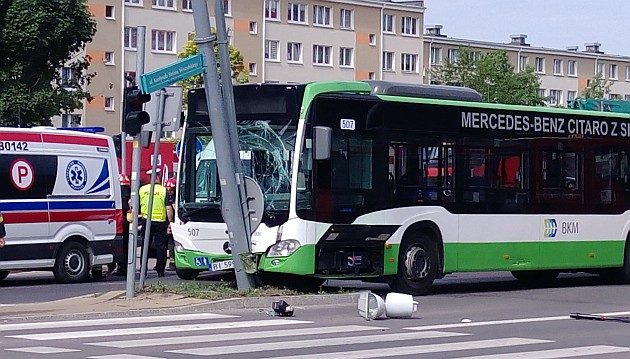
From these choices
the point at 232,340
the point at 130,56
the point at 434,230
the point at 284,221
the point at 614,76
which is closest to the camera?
the point at 232,340

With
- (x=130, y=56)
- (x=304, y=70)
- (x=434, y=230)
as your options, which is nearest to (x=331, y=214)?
(x=434, y=230)

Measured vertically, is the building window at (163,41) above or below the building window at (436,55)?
below

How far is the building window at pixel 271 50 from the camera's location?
3231 inches

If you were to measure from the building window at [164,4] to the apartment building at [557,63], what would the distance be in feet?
90.9

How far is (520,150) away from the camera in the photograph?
2128 cm

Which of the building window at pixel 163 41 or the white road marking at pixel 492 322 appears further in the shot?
the building window at pixel 163 41

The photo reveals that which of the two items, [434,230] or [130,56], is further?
[130,56]

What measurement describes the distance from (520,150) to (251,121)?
475 cm

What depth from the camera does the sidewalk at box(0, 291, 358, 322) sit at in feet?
53.7

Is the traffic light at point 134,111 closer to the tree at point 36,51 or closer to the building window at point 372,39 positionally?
the tree at point 36,51

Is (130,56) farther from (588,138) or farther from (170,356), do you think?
(170,356)

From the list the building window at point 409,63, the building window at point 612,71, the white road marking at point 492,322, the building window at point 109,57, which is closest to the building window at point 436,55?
the building window at point 409,63

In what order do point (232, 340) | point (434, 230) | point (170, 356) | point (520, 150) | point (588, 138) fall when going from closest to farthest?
point (170, 356) → point (232, 340) → point (434, 230) → point (520, 150) → point (588, 138)

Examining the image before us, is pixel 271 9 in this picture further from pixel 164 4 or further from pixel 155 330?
pixel 155 330
